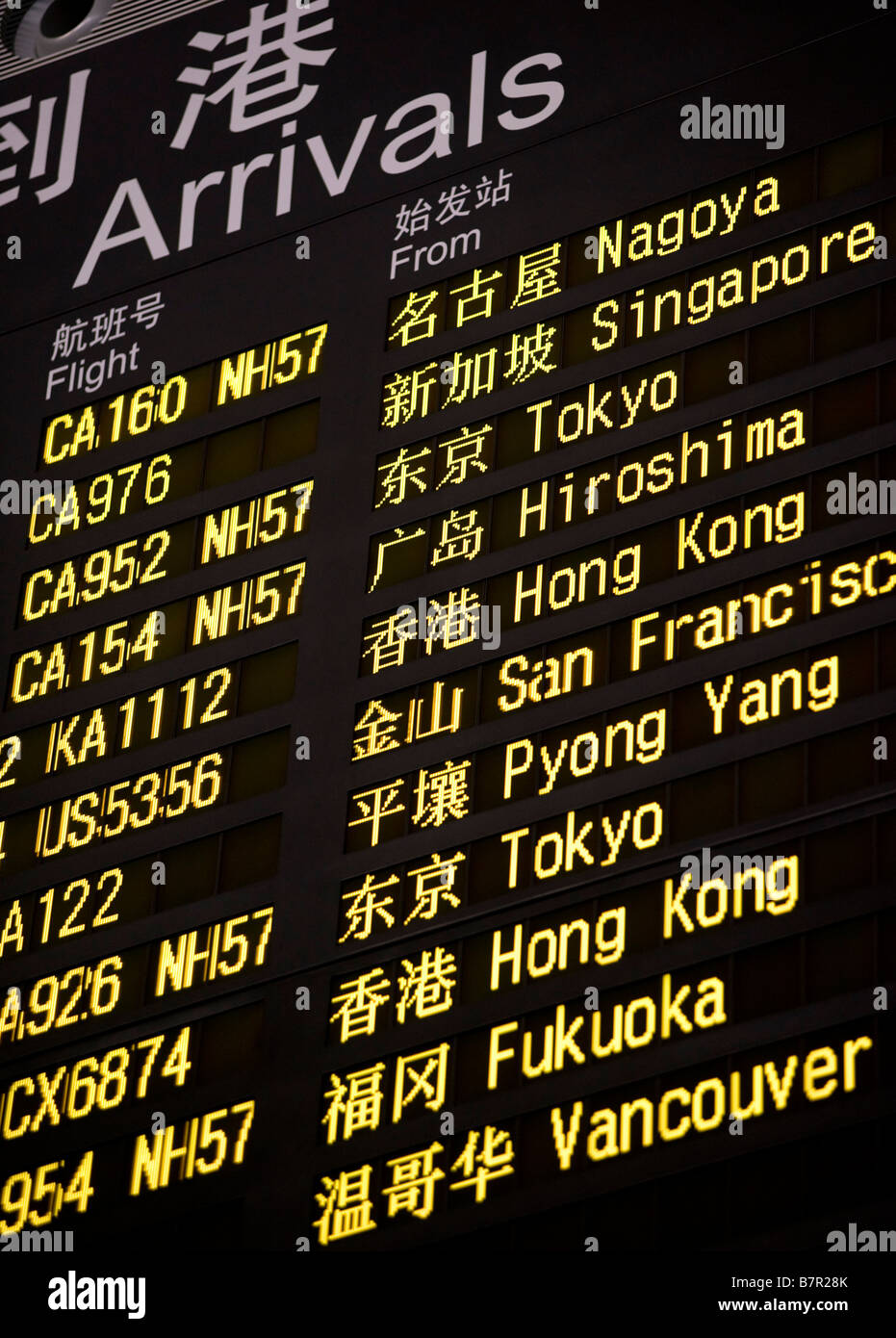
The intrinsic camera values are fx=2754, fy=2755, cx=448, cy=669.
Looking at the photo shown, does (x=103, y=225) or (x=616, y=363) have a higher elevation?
(x=103, y=225)

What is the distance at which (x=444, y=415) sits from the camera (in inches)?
676

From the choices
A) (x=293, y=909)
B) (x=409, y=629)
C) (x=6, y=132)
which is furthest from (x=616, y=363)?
(x=6, y=132)

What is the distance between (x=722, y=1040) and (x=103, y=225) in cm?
846

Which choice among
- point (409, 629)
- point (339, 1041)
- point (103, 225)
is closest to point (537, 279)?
point (409, 629)

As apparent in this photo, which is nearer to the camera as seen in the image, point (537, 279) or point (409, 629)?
point (409, 629)

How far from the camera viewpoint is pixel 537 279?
17516 mm

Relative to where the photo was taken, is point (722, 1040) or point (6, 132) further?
point (6, 132)

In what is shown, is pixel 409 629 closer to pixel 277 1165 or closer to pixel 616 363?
pixel 616 363

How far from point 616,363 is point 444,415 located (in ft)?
3.80

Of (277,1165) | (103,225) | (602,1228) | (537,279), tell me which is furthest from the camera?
(103,225)
